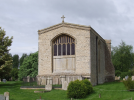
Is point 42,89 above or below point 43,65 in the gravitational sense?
below

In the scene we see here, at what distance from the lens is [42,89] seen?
64.6ft

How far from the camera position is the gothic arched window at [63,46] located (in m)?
23.9

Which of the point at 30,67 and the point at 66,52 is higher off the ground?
the point at 66,52

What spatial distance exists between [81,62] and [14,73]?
41509mm

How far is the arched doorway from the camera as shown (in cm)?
2375

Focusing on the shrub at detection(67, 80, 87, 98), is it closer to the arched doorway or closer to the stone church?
the stone church

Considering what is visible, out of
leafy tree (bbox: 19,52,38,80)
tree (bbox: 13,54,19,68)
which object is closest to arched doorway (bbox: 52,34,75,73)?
leafy tree (bbox: 19,52,38,80)

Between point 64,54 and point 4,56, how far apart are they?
8084mm

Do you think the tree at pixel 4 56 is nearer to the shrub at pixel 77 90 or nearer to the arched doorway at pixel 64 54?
the arched doorway at pixel 64 54

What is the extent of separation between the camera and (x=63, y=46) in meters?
24.3

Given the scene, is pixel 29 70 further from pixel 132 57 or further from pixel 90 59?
pixel 132 57

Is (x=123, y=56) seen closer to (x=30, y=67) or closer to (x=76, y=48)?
(x=30, y=67)

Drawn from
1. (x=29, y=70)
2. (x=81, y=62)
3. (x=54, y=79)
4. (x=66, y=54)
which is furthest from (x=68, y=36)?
(x=29, y=70)

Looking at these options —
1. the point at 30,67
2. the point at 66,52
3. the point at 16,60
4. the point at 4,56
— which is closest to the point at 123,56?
the point at 30,67
